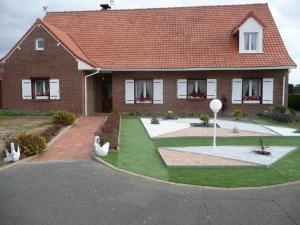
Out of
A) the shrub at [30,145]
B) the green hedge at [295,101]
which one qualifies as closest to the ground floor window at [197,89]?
the green hedge at [295,101]

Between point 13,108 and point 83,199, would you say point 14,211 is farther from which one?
point 13,108

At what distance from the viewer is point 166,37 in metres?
23.6

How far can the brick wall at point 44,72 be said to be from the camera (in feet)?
67.3

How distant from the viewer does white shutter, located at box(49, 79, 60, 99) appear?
20938 mm

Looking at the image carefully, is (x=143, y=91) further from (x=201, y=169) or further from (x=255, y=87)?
(x=201, y=169)

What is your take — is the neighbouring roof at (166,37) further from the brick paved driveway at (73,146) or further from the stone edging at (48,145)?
the brick paved driveway at (73,146)

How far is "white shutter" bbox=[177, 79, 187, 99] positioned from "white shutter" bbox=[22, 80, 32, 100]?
30.5ft

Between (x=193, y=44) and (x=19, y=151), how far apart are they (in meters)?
15.6

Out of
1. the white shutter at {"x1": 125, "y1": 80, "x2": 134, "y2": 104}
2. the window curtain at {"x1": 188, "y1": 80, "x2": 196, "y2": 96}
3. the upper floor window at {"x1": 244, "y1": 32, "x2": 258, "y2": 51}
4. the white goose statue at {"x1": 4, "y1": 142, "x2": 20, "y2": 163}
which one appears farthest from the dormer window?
the white goose statue at {"x1": 4, "y1": 142, "x2": 20, "y2": 163}

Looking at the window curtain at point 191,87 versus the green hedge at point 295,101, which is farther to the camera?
the green hedge at point 295,101

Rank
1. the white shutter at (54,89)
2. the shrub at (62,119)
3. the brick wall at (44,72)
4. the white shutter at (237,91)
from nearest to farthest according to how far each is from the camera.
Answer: the shrub at (62,119)
the brick wall at (44,72)
the white shutter at (54,89)
the white shutter at (237,91)

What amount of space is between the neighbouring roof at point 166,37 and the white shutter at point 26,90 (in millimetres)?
3534

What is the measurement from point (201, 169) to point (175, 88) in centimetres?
1381

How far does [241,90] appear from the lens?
21734 mm
